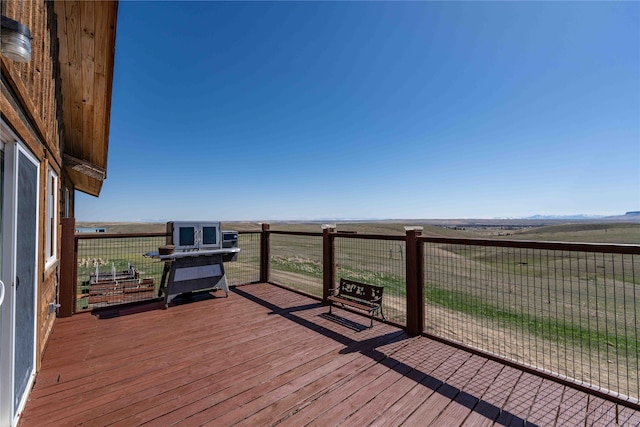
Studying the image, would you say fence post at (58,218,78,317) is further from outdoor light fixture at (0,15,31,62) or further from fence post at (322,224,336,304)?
fence post at (322,224,336,304)

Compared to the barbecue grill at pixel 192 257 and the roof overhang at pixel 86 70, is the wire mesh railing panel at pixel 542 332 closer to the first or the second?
the barbecue grill at pixel 192 257

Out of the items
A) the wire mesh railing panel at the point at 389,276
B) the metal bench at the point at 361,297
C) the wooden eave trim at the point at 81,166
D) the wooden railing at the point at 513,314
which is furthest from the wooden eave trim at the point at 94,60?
the metal bench at the point at 361,297

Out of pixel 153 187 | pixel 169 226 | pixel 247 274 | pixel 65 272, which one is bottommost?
pixel 247 274

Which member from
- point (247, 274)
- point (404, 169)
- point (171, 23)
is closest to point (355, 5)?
point (171, 23)

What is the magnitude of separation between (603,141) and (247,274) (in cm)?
3007

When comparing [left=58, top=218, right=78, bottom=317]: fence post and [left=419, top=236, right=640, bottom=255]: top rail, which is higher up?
[left=419, top=236, right=640, bottom=255]: top rail

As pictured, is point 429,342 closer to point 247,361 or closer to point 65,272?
point 247,361

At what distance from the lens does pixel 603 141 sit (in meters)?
21.8

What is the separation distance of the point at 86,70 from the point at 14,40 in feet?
8.95

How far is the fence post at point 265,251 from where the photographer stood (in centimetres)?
534

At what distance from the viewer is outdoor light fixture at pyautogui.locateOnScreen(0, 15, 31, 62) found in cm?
118

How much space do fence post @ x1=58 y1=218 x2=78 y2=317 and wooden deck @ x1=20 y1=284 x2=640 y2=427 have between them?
32cm

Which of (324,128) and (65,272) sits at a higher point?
(324,128)

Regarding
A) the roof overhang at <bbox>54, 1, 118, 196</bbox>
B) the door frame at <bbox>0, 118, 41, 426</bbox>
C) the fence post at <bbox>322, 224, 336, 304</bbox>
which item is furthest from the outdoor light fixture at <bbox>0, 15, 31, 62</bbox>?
the fence post at <bbox>322, 224, 336, 304</bbox>
